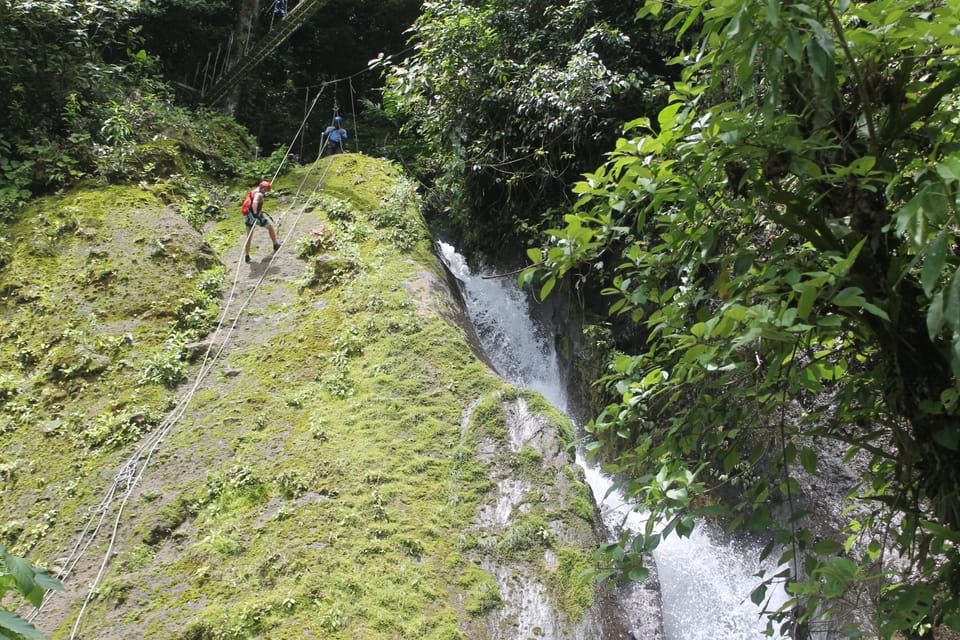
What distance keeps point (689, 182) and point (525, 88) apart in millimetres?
6757

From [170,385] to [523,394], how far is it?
3.65m

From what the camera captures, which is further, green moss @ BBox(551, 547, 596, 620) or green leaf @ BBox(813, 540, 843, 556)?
green moss @ BBox(551, 547, 596, 620)

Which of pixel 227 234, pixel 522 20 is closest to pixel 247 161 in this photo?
pixel 227 234

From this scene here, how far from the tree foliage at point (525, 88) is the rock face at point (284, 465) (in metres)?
2.25

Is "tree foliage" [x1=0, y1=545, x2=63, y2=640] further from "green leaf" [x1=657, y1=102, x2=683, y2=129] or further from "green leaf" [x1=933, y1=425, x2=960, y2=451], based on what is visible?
"green leaf" [x1=933, y1=425, x2=960, y2=451]

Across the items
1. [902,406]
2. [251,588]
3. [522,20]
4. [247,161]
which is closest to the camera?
[902,406]

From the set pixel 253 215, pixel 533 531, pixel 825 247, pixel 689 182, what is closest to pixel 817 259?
pixel 825 247

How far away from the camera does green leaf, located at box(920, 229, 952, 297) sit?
1.14 m

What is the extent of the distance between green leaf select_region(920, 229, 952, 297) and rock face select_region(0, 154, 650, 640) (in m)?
2.01

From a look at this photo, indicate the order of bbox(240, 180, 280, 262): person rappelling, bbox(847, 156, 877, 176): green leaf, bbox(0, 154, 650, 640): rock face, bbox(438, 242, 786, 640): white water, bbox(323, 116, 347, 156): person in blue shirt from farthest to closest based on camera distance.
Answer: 1. bbox(323, 116, 347, 156): person in blue shirt
2. bbox(240, 180, 280, 262): person rappelling
3. bbox(438, 242, 786, 640): white water
4. bbox(0, 154, 650, 640): rock face
5. bbox(847, 156, 877, 176): green leaf

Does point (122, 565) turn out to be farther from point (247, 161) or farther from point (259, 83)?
point (259, 83)

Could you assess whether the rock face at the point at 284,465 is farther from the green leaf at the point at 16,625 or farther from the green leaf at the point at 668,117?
the green leaf at the point at 16,625

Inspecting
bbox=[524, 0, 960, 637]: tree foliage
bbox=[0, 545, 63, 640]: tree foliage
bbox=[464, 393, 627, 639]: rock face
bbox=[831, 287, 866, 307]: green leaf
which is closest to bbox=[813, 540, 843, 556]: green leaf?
bbox=[524, 0, 960, 637]: tree foliage

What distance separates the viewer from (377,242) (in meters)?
8.29
